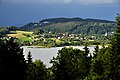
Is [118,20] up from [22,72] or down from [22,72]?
up

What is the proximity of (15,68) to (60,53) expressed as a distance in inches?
1137

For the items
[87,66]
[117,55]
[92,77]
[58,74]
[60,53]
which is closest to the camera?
[117,55]

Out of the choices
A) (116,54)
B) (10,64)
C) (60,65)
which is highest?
(116,54)

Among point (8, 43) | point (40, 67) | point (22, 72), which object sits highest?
point (8, 43)

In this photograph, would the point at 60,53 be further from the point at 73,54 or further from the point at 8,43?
the point at 8,43

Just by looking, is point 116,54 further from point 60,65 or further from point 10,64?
point 60,65

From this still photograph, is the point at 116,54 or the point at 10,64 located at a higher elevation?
the point at 116,54

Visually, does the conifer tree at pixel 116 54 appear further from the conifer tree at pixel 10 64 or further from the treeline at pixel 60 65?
the conifer tree at pixel 10 64

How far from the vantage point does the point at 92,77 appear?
1870 inches

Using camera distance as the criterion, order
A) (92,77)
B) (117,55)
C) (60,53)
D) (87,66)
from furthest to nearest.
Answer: (60,53) < (87,66) < (92,77) < (117,55)

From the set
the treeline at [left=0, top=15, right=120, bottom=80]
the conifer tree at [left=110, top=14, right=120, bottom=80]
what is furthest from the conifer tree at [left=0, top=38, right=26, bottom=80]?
the conifer tree at [left=110, top=14, right=120, bottom=80]

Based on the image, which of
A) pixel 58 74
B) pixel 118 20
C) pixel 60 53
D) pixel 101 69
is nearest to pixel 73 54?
pixel 60 53

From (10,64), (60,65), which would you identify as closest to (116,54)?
(10,64)

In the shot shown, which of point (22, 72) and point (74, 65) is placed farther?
point (74, 65)
